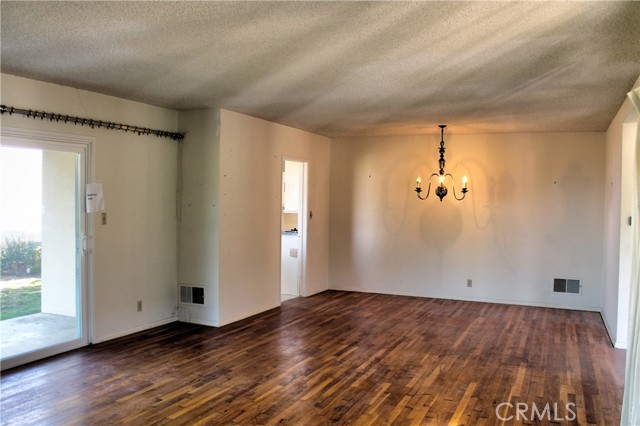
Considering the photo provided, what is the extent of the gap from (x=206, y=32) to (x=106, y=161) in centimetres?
248

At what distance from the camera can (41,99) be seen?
4.39m

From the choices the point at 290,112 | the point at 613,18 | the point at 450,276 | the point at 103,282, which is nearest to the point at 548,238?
the point at 450,276

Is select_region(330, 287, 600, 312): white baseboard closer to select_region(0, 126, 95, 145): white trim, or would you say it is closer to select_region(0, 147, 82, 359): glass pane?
select_region(0, 147, 82, 359): glass pane

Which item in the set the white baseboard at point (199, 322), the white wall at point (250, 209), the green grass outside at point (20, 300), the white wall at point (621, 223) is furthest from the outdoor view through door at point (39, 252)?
the white wall at point (621, 223)

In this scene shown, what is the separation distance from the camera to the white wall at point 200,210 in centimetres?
564

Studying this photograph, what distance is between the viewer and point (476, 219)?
7.38 meters

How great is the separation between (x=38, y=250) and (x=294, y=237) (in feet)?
12.3

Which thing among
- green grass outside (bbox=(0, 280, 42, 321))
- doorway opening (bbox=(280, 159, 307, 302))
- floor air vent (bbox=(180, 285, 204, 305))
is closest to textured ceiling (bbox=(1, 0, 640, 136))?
green grass outside (bbox=(0, 280, 42, 321))

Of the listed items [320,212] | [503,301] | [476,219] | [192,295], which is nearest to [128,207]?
[192,295]

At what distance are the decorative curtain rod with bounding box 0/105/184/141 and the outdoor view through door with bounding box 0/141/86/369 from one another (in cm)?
28

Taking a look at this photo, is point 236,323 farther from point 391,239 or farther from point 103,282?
point 391,239

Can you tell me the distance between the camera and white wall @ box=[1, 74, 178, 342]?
15.5ft

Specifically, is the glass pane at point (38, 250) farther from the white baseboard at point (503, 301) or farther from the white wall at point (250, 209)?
the white baseboard at point (503, 301)

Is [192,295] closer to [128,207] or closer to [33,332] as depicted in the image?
[128,207]
